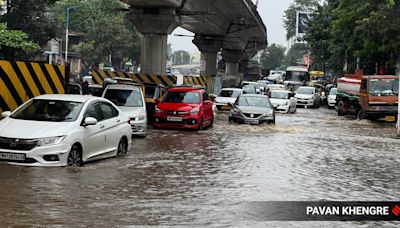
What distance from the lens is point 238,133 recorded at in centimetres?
2031

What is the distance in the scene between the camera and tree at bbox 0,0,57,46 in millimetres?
37125

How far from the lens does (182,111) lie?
2014 centimetres

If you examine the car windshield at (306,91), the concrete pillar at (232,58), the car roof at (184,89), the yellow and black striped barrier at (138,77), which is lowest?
the car windshield at (306,91)

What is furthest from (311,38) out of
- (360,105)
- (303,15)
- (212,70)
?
(360,105)

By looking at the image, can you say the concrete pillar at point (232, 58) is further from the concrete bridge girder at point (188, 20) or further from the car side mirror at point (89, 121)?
the car side mirror at point (89, 121)

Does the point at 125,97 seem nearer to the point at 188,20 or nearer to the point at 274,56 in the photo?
the point at 188,20

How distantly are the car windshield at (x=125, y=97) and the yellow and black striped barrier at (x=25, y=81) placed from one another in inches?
64.5

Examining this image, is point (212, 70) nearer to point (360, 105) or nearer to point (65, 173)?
point (360, 105)

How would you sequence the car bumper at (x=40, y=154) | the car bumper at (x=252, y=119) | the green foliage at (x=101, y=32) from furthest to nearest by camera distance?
1. the green foliage at (x=101, y=32)
2. the car bumper at (x=252, y=119)
3. the car bumper at (x=40, y=154)

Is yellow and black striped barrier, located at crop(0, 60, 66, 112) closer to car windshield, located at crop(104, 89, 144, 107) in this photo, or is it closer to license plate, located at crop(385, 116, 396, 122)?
car windshield, located at crop(104, 89, 144, 107)

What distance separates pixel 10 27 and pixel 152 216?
32.6m

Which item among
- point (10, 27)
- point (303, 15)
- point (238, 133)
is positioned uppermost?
point (303, 15)

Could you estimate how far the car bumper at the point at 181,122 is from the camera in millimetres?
20141

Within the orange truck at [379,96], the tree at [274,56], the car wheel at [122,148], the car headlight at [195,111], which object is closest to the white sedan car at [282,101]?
the orange truck at [379,96]
